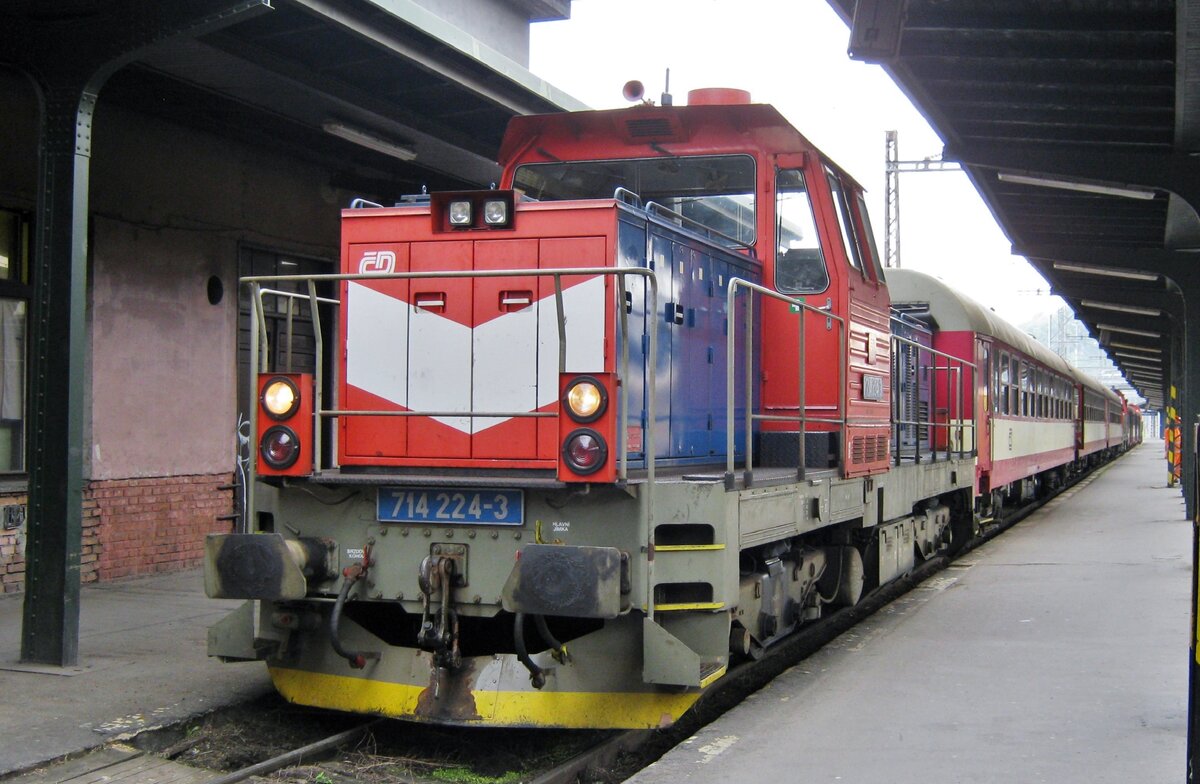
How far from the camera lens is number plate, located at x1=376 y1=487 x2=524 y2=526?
16.8ft

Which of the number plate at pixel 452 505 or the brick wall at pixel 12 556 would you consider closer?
the number plate at pixel 452 505

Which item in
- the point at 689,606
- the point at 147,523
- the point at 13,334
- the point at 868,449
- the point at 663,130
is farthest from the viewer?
the point at 147,523

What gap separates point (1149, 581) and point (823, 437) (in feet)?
16.2

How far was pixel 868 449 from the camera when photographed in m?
7.62

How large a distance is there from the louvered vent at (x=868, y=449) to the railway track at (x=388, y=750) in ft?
6.48

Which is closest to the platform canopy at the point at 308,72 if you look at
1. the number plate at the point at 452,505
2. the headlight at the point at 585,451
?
the number plate at the point at 452,505

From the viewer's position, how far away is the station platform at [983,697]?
4629mm

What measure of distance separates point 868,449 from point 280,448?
13.0ft

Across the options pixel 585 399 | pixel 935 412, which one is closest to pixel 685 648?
pixel 585 399

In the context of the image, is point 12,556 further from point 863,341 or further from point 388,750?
point 863,341

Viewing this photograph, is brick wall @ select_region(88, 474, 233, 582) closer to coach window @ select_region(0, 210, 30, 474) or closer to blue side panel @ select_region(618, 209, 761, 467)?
coach window @ select_region(0, 210, 30, 474)

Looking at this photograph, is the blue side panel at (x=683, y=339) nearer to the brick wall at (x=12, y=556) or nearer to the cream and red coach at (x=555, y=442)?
the cream and red coach at (x=555, y=442)

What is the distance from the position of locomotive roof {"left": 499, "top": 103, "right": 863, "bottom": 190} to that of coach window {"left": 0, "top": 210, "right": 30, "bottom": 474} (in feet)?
14.1

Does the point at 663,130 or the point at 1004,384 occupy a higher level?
the point at 663,130
